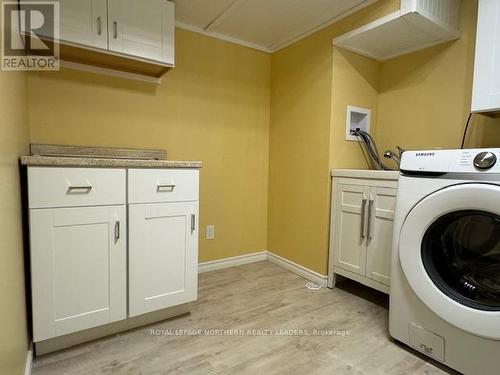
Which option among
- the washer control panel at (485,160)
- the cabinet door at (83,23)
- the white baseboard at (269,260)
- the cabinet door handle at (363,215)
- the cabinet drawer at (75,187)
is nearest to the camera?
the washer control panel at (485,160)

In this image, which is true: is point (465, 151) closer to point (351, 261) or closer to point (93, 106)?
point (351, 261)

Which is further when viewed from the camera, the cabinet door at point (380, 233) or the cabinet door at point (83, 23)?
the cabinet door at point (380, 233)

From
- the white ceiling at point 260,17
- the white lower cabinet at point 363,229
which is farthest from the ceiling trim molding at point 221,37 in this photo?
the white lower cabinet at point 363,229

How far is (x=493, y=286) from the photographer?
3.76 feet

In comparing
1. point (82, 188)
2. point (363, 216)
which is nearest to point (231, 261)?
point (363, 216)

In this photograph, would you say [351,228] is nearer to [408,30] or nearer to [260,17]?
[408,30]

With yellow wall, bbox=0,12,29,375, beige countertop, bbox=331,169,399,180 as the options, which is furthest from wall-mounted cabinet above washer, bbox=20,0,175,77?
beige countertop, bbox=331,169,399,180

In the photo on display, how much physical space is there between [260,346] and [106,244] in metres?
0.90

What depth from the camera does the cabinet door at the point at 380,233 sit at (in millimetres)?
1688

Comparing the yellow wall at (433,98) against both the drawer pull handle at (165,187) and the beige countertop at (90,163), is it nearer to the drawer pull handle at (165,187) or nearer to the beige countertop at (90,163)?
the beige countertop at (90,163)

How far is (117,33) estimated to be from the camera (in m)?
1.59

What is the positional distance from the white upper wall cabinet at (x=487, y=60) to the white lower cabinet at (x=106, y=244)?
5.12ft

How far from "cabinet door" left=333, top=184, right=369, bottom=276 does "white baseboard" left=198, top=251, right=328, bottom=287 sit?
22cm

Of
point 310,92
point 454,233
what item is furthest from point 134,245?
point 310,92
